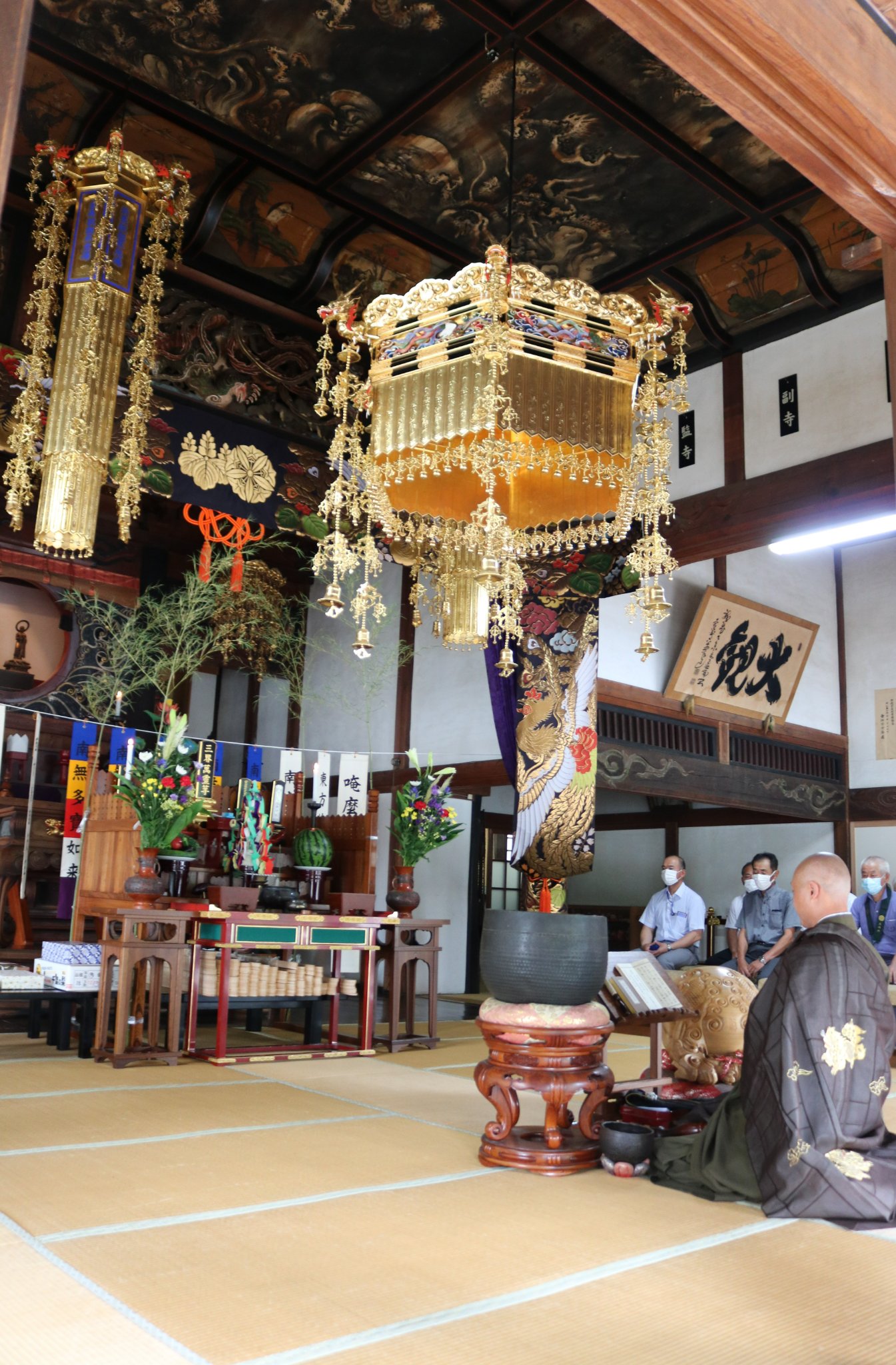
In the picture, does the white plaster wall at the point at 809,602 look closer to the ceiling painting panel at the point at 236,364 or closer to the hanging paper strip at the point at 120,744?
the ceiling painting panel at the point at 236,364

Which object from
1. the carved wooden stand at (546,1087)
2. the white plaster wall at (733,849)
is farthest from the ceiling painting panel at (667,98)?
the white plaster wall at (733,849)

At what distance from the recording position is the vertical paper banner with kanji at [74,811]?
652cm

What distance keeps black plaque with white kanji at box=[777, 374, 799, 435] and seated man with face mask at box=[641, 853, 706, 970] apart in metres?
2.67

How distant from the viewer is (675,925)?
612 centimetres

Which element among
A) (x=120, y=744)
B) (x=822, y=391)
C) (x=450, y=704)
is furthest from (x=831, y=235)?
(x=120, y=744)

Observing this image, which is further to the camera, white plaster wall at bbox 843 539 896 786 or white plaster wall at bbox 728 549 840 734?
white plaster wall at bbox 843 539 896 786

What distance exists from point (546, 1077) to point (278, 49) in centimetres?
378

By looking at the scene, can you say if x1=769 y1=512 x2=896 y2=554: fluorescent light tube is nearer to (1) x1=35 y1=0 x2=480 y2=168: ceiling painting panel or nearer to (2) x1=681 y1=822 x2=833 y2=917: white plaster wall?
(2) x1=681 y1=822 x2=833 y2=917: white plaster wall

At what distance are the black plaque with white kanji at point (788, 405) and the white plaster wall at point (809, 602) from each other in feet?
9.92

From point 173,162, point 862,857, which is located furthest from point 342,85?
point 862,857

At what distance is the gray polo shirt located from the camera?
6.18 meters

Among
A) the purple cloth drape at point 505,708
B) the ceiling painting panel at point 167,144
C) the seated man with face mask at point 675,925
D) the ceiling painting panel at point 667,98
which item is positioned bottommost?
the seated man with face mask at point 675,925

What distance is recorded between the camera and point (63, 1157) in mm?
2865

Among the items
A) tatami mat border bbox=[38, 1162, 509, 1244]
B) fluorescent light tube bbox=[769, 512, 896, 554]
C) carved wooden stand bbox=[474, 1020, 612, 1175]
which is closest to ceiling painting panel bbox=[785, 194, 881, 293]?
fluorescent light tube bbox=[769, 512, 896, 554]
